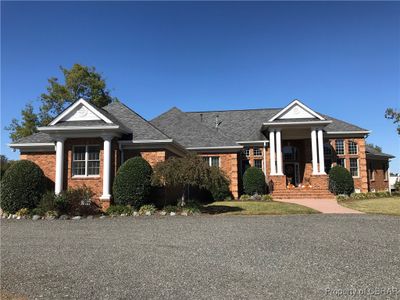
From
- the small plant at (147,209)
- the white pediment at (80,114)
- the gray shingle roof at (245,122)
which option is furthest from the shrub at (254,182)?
the white pediment at (80,114)

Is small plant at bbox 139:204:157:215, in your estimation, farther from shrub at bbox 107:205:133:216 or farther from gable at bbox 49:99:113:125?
gable at bbox 49:99:113:125

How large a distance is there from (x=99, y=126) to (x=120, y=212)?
4514 mm

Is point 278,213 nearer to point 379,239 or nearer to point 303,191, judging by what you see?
point 379,239

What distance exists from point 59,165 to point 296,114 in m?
17.4

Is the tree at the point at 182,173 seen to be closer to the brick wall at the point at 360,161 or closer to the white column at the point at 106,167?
the white column at the point at 106,167

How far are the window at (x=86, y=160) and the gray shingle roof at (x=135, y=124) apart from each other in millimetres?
2159

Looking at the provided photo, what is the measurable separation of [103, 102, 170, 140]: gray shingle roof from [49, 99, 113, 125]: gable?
1.52m

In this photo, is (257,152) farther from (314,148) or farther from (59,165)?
(59,165)

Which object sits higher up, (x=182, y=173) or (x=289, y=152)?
(x=289, y=152)

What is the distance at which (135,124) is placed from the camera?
19656mm

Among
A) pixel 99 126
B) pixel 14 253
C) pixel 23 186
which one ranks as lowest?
pixel 14 253

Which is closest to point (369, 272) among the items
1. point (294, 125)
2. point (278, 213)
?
point (278, 213)

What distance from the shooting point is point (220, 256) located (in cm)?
727

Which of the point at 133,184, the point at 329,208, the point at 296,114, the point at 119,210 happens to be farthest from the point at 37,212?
the point at 296,114
